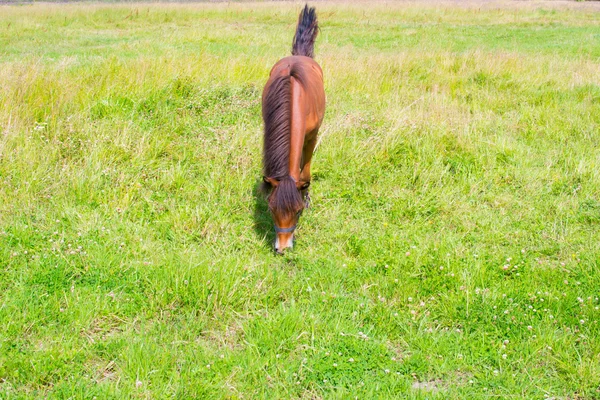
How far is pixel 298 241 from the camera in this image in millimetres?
4613

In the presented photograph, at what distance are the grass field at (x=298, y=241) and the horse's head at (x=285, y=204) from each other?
0.86 ft

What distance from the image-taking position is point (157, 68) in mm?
7992

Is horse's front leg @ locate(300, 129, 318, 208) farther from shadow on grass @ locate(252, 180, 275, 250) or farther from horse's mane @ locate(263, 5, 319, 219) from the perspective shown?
horse's mane @ locate(263, 5, 319, 219)

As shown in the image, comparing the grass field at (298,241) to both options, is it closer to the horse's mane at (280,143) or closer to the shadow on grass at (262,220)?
the shadow on grass at (262,220)

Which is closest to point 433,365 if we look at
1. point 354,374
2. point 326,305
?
point 354,374

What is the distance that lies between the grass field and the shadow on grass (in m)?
0.02

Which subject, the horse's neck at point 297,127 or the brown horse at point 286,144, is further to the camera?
the horse's neck at point 297,127

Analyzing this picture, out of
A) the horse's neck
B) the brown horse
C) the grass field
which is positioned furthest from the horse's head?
the grass field

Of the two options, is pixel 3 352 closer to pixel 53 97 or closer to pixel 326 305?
pixel 326 305

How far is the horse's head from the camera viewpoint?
3.84 m

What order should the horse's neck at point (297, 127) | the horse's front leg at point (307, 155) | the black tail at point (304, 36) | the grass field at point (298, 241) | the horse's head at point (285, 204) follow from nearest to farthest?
the grass field at point (298, 241) → the horse's head at point (285, 204) → the horse's neck at point (297, 127) → the horse's front leg at point (307, 155) → the black tail at point (304, 36)

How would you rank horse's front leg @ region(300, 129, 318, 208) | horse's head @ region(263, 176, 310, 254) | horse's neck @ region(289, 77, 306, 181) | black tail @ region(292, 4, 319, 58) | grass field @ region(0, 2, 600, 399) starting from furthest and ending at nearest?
1. black tail @ region(292, 4, 319, 58)
2. horse's front leg @ region(300, 129, 318, 208)
3. horse's neck @ region(289, 77, 306, 181)
4. horse's head @ region(263, 176, 310, 254)
5. grass field @ region(0, 2, 600, 399)

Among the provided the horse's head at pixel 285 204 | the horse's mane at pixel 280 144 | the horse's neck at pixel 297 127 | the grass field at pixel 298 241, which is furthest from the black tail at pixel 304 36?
the horse's head at pixel 285 204

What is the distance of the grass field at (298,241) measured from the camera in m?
2.96
